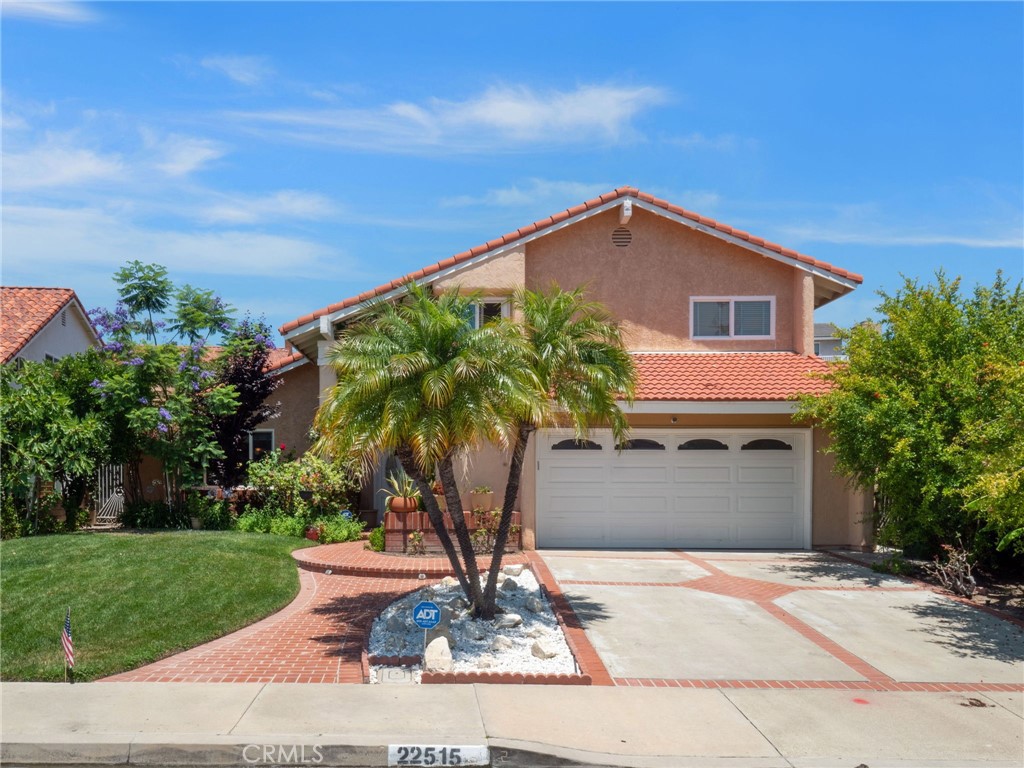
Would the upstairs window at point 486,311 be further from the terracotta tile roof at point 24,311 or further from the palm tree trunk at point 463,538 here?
the terracotta tile roof at point 24,311

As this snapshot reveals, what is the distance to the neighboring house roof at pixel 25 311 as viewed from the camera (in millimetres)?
22641

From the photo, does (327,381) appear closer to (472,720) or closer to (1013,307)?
(472,720)

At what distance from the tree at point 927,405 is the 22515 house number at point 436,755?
7788 mm

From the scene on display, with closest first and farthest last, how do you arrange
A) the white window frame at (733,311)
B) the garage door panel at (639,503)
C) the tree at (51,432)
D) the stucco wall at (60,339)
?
the tree at (51,432)
the garage door panel at (639,503)
the white window frame at (733,311)
the stucco wall at (60,339)

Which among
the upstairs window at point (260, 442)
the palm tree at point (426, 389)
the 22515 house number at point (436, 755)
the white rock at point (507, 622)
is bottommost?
the 22515 house number at point (436, 755)

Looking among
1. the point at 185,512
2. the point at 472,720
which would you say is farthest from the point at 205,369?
the point at 472,720

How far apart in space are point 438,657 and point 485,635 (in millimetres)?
1302

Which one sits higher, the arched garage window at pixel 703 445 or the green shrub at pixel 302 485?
the arched garage window at pixel 703 445

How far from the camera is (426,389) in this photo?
8953mm

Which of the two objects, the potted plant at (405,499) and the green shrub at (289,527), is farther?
the green shrub at (289,527)

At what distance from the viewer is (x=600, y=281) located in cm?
1700

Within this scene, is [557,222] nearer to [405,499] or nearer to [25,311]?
[405,499]

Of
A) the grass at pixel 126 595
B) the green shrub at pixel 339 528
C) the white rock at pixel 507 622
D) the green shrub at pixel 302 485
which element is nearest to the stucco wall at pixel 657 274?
the green shrub at pixel 302 485

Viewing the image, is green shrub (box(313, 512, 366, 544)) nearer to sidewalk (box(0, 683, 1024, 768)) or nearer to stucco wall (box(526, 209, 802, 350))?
stucco wall (box(526, 209, 802, 350))
